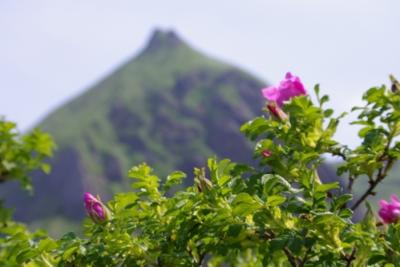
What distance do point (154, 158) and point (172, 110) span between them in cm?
2029

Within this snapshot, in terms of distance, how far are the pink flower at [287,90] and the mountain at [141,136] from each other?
159352 millimetres

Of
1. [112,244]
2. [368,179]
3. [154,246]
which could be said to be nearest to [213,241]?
[154,246]

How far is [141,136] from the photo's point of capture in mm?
185250

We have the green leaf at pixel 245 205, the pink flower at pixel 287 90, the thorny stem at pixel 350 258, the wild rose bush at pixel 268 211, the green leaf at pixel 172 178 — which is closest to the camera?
the green leaf at pixel 245 205

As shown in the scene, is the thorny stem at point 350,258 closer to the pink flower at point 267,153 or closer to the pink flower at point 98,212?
the pink flower at point 267,153

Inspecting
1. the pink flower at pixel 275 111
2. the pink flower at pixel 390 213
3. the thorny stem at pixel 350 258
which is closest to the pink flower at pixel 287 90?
the pink flower at pixel 275 111

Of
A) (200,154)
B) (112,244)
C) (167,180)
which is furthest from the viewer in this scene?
(200,154)

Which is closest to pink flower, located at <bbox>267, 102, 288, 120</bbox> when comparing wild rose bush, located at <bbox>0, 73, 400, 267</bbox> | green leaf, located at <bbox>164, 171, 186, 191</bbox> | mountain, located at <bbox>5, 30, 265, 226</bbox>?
wild rose bush, located at <bbox>0, 73, 400, 267</bbox>

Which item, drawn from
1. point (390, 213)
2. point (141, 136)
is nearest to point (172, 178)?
point (390, 213)

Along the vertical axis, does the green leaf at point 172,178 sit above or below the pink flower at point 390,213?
above

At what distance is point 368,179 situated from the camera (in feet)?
10.9

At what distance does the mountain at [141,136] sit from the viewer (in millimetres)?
169875

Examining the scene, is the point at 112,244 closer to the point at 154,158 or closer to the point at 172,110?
the point at 154,158

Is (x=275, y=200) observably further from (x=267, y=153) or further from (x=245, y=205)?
(x=267, y=153)
